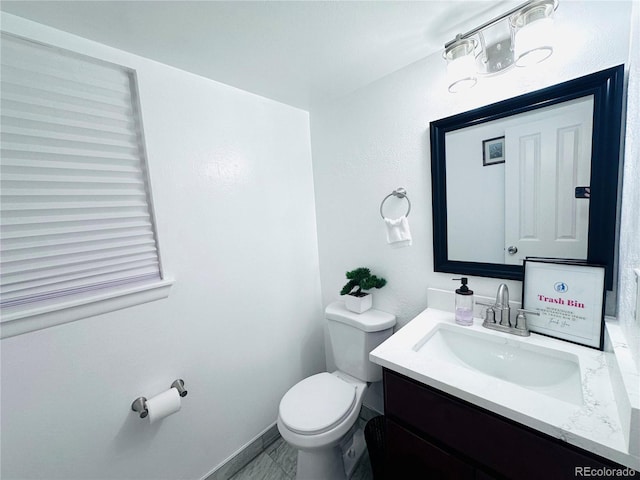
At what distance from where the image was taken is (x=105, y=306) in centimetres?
105

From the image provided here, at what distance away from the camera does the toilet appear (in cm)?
118

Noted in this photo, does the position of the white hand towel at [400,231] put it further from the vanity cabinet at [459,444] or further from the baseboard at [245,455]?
the baseboard at [245,455]

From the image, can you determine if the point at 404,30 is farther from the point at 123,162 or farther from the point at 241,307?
the point at 241,307

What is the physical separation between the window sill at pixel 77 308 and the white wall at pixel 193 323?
0.04m

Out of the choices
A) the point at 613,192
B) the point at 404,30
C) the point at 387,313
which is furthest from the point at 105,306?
the point at 613,192

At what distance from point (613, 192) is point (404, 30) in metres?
0.97

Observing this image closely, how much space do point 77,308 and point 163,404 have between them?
537 mm

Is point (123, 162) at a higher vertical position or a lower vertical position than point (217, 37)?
lower

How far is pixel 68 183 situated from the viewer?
3.24ft

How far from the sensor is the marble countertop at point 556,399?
59 cm

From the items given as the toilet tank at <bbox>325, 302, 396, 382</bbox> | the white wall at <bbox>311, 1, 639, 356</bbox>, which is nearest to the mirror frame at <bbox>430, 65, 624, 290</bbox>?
the white wall at <bbox>311, 1, 639, 356</bbox>

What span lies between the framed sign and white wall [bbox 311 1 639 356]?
3.9 inches

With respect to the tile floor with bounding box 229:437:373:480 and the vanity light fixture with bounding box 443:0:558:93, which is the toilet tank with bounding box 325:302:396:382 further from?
the vanity light fixture with bounding box 443:0:558:93

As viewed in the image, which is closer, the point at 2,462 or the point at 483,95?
the point at 2,462
